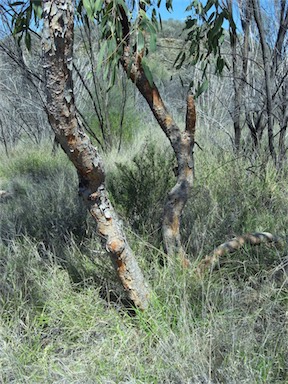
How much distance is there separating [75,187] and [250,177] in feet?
5.81

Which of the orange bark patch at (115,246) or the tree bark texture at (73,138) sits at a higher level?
the tree bark texture at (73,138)

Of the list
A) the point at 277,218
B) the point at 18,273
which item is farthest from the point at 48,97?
the point at 277,218

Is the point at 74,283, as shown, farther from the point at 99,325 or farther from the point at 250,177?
the point at 250,177

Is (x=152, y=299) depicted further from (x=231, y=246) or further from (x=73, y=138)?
(x=73, y=138)

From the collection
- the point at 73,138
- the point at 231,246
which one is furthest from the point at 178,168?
the point at 73,138

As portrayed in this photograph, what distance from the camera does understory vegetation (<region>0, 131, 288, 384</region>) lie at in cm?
200

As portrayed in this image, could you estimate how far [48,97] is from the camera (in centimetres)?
199

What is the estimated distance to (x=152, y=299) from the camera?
7.95 ft

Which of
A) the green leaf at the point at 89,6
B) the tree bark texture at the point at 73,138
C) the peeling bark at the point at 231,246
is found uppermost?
the green leaf at the point at 89,6

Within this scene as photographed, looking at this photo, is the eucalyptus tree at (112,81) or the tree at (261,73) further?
the tree at (261,73)

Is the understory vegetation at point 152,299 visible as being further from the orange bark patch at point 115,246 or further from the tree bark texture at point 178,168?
the orange bark patch at point 115,246

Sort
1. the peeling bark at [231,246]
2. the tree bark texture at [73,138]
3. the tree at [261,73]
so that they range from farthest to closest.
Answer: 1. the tree at [261,73]
2. the peeling bark at [231,246]
3. the tree bark texture at [73,138]

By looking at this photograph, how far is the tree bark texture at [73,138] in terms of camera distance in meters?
1.87

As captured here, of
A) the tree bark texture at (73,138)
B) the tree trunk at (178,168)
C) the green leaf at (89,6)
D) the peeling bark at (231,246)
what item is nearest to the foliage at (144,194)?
the tree trunk at (178,168)
